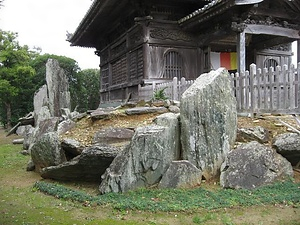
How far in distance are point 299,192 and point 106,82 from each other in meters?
15.0

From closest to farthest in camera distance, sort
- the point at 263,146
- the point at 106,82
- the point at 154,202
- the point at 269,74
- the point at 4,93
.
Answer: the point at 154,202, the point at 263,146, the point at 269,74, the point at 106,82, the point at 4,93

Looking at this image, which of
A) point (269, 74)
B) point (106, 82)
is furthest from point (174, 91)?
point (106, 82)

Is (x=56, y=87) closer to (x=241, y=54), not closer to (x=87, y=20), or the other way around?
(x=87, y=20)

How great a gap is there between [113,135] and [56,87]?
19.6 feet

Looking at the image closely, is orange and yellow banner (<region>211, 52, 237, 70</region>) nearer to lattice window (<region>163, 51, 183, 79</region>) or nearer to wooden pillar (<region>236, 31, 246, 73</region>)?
lattice window (<region>163, 51, 183, 79</region>)

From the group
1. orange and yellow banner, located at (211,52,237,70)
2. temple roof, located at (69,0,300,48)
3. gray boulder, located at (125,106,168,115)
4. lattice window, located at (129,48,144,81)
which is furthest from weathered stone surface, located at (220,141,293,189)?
orange and yellow banner, located at (211,52,237,70)

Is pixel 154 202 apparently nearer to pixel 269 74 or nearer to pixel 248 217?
pixel 248 217

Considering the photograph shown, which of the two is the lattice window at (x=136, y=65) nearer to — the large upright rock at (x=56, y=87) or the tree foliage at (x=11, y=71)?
the large upright rock at (x=56, y=87)

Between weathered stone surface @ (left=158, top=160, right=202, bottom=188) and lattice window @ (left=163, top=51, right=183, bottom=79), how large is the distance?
8228mm

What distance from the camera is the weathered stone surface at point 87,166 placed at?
19.1 feet

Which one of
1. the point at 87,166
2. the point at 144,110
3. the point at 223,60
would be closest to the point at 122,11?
the point at 223,60

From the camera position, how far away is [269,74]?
7.16 m

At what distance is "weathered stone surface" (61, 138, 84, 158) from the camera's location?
22.0ft

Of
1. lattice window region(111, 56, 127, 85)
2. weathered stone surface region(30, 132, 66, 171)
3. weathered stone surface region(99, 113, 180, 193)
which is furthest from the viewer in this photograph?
lattice window region(111, 56, 127, 85)
